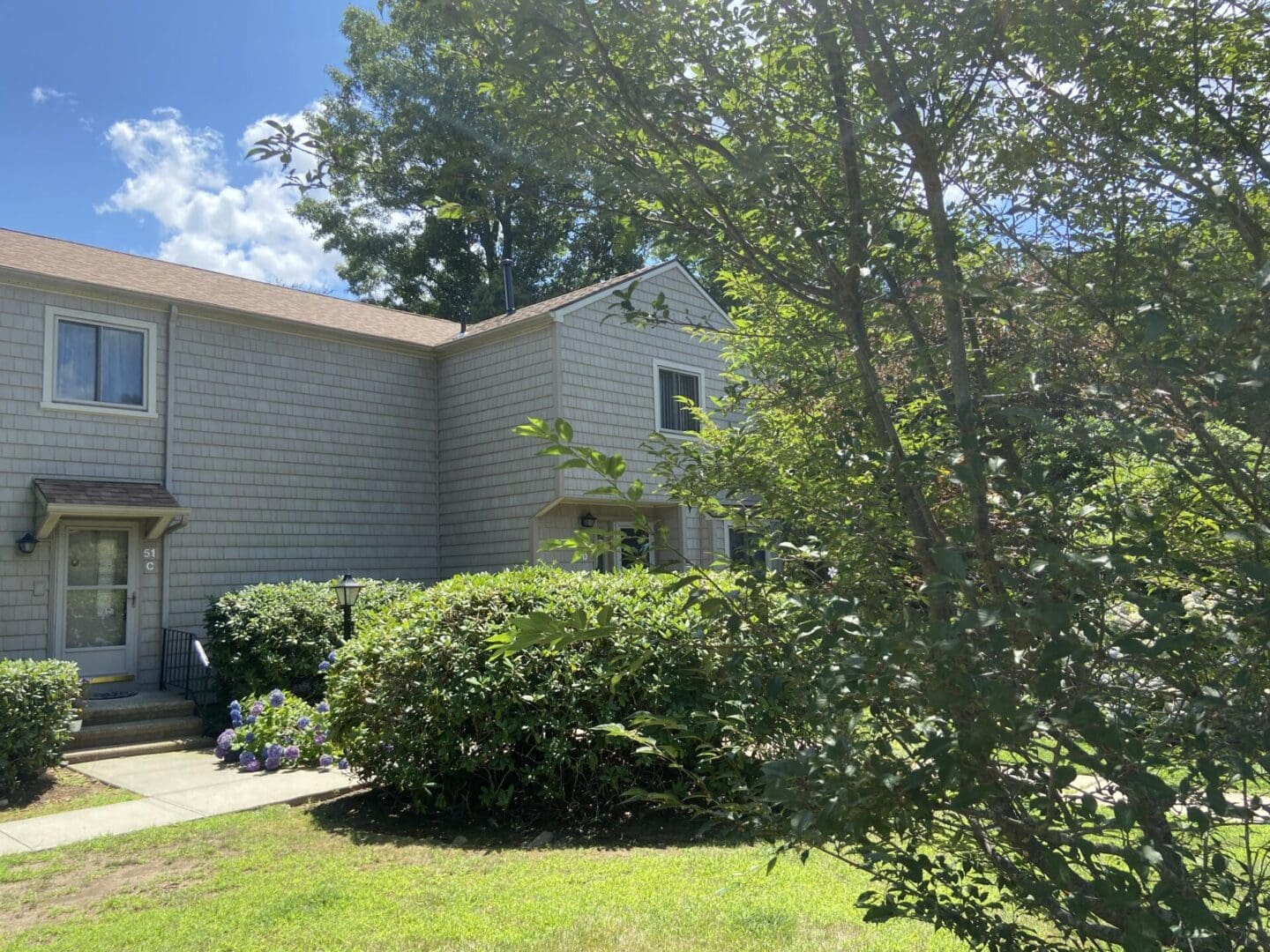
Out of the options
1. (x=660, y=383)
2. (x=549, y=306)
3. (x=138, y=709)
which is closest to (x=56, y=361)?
(x=138, y=709)

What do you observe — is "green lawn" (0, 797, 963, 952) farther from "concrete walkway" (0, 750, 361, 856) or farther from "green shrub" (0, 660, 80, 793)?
"green shrub" (0, 660, 80, 793)

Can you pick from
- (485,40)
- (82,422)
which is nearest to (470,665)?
(485,40)

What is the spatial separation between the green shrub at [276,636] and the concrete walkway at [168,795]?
156 cm

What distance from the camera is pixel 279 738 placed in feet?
28.2

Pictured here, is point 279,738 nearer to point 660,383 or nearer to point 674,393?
point 660,383

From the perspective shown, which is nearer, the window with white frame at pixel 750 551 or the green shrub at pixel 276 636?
the window with white frame at pixel 750 551

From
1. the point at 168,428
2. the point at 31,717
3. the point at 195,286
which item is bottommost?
the point at 31,717

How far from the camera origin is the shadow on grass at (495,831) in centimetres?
579

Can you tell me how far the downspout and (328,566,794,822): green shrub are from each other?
21.0 ft

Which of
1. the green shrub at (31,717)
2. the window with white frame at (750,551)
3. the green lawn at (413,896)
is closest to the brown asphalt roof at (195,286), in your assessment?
the green shrub at (31,717)

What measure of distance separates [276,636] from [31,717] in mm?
2983

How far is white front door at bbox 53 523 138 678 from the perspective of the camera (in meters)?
11.2

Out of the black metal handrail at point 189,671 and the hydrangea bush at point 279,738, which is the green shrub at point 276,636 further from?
the hydrangea bush at point 279,738

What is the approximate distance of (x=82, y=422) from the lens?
37.6 ft
